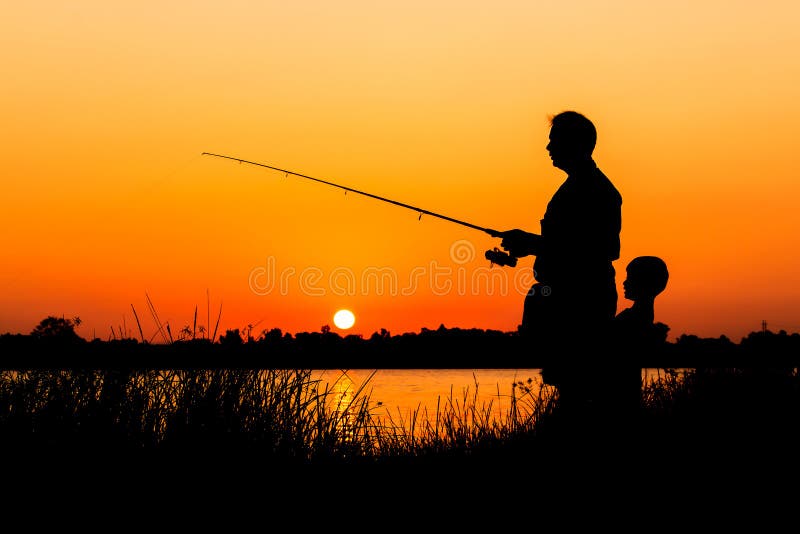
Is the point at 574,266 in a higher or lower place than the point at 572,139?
lower

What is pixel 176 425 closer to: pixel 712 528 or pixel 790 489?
pixel 712 528

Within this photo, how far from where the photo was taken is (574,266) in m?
6.40

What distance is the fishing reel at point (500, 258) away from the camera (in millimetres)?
7027

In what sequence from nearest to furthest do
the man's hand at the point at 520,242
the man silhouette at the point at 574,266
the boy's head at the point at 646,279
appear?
the man silhouette at the point at 574,266 → the man's hand at the point at 520,242 → the boy's head at the point at 646,279

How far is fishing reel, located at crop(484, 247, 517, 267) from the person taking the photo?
7.03 m

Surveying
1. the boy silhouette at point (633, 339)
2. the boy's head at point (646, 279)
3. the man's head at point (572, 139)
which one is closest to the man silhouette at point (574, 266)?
the man's head at point (572, 139)

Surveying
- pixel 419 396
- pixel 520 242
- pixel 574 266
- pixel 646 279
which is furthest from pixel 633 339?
pixel 419 396

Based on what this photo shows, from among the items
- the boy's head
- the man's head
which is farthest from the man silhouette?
the boy's head

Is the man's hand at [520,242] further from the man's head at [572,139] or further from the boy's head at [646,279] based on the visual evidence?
the boy's head at [646,279]

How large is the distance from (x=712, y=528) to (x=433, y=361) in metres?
47.3

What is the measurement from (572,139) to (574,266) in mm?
861

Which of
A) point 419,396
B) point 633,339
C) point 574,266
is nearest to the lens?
point 574,266

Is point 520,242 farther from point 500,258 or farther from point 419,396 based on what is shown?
point 419,396

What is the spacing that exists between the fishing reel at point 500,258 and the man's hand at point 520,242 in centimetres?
21
